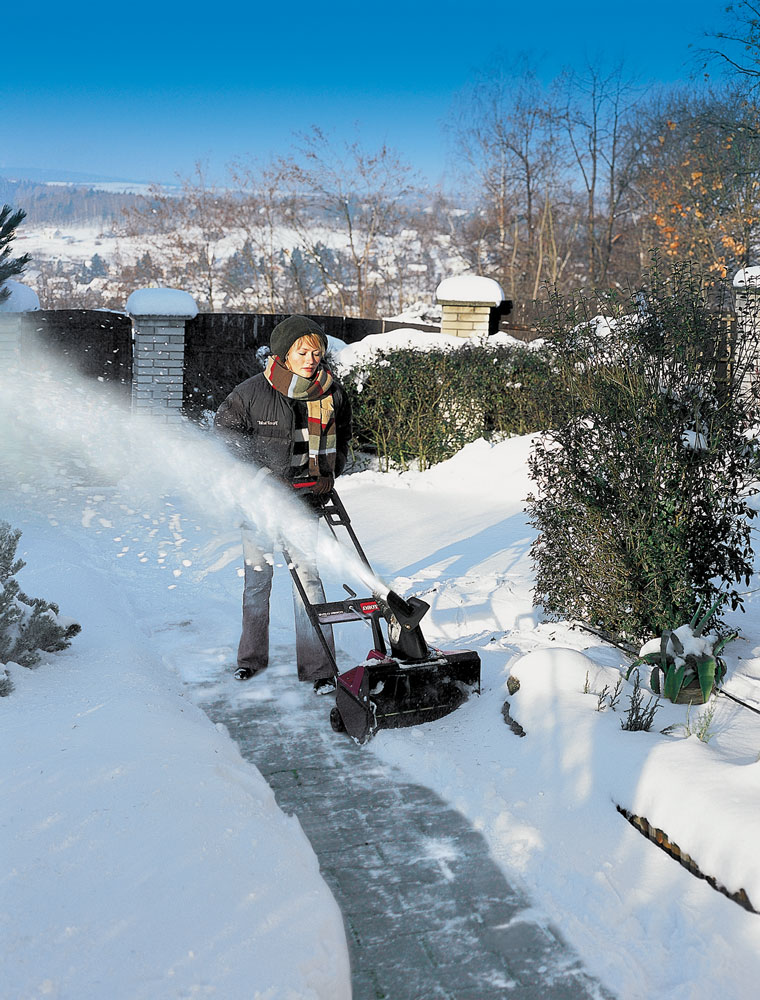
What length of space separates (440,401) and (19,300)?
5871 mm

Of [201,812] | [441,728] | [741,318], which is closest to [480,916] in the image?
[201,812]

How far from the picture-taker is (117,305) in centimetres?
2569

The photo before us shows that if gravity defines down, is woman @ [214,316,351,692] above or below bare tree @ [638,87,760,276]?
below

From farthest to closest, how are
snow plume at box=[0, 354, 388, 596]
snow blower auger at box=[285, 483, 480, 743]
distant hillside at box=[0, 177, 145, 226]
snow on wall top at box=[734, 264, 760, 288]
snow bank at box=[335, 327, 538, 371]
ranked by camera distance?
1. distant hillside at box=[0, 177, 145, 226]
2. snow bank at box=[335, 327, 538, 371]
3. snow plume at box=[0, 354, 388, 596]
4. snow on wall top at box=[734, 264, 760, 288]
5. snow blower auger at box=[285, 483, 480, 743]

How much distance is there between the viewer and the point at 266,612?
499 cm

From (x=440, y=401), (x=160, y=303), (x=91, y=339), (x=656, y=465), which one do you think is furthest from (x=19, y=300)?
(x=656, y=465)

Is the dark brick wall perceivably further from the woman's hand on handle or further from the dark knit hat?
the woman's hand on handle

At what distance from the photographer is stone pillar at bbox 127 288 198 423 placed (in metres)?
12.8

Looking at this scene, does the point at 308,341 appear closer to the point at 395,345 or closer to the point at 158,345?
the point at 395,345

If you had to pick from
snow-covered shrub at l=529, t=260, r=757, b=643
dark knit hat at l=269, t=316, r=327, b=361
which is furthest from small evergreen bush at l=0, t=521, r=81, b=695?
snow-covered shrub at l=529, t=260, r=757, b=643

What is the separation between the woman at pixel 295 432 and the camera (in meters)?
4.64

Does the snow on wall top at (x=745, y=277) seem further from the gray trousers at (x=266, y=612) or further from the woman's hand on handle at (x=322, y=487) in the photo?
the gray trousers at (x=266, y=612)

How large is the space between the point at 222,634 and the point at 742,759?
10.5 feet

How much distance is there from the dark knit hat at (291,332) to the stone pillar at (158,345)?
8693mm
